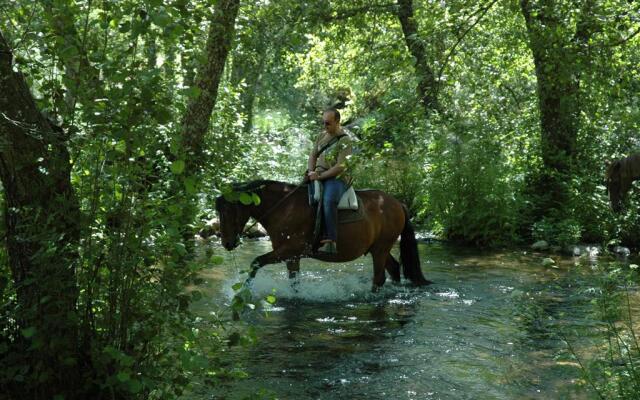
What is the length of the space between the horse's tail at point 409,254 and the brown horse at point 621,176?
3211 mm

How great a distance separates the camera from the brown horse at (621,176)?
34.4 ft

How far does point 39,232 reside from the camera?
4039mm

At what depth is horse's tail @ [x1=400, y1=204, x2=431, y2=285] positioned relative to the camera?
10.9 meters

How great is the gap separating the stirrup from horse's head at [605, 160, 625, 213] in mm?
4536

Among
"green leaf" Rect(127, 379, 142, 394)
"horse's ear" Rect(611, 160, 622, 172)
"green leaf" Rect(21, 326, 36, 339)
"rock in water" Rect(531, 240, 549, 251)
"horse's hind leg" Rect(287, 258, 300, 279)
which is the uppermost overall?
"horse's ear" Rect(611, 160, 622, 172)

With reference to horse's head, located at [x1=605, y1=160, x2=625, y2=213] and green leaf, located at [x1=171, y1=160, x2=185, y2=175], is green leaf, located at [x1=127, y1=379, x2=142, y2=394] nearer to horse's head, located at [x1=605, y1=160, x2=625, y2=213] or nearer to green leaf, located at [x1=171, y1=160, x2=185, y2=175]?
green leaf, located at [x1=171, y1=160, x2=185, y2=175]

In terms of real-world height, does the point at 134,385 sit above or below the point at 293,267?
below

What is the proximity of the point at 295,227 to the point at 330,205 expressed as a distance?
581 millimetres

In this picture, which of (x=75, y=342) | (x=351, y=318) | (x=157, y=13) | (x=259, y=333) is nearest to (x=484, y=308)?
(x=351, y=318)

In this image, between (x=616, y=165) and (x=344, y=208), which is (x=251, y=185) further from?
(x=616, y=165)

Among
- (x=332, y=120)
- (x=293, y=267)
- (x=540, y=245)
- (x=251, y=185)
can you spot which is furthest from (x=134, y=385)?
(x=540, y=245)

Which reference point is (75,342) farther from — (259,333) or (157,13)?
(259,333)

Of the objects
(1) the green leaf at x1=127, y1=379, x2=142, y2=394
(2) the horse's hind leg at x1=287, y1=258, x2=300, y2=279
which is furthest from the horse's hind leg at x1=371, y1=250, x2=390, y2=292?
(1) the green leaf at x1=127, y1=379, x2=142, y2=394

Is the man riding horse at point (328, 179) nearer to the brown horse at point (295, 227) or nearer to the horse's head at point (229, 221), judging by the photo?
the brown horse at point (295, 227)
